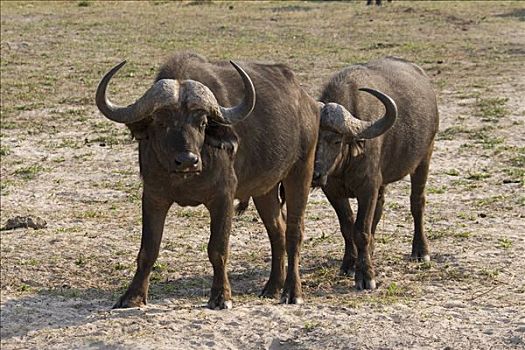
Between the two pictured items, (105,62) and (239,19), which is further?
(239,19)

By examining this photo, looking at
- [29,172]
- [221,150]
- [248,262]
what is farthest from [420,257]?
[29,172]

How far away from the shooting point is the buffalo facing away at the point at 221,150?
651 centimetres

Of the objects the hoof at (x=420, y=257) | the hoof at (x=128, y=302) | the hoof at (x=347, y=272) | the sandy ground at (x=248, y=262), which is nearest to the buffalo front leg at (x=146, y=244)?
the hoof at (x=128, y=302)

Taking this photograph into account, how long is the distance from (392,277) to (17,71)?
11230mm

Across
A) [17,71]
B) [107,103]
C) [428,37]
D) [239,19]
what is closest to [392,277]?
[107,103]

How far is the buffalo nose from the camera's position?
20.7ft

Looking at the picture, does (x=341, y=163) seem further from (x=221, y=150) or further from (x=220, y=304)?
(x=220, y=304)

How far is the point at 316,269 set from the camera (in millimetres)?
8398

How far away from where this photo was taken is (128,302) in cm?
709

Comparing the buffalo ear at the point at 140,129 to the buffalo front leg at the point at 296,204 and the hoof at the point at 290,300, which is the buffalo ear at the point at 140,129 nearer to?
the buffalo front leg at the point at 296,204

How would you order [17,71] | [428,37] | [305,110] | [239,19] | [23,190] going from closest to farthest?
[305,110] → [23,190] → [17,71] → [428,37] → [239,19]

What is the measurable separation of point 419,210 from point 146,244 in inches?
105

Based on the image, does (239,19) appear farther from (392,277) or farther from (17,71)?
(392,277)

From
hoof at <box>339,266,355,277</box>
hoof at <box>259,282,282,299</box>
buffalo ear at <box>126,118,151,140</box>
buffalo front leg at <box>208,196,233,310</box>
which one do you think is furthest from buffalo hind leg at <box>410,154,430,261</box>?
buffalo ear at <box>126,118,151,140</box>
